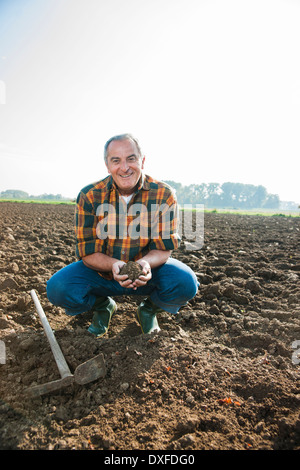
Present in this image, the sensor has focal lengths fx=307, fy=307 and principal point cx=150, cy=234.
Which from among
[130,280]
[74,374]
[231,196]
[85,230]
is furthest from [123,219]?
[231,196]

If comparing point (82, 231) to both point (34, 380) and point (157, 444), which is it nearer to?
point (34, 380)

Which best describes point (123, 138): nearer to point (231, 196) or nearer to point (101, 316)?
point (101, 316)

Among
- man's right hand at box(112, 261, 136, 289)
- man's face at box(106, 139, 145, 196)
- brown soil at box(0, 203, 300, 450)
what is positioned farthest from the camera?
man's face at box(106, 139, 145, 196)

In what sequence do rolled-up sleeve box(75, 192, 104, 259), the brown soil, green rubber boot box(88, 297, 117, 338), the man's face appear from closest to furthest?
the brown soil → the man's face → rolled-up sleeve box(75, 192, 104, 259) → green rubber boot box(88, 297, 117, 338)

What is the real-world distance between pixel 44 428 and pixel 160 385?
69 centimetres

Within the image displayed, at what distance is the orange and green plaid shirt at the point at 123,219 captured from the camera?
8.01 feet

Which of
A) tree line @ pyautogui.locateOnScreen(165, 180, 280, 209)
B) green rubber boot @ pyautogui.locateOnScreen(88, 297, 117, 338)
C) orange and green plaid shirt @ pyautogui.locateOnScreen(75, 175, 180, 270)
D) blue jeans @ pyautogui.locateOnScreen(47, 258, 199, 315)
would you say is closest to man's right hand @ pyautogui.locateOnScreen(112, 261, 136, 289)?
orange and green plaid shirt @ pyautogui.locateOnScreen(75, 175, 180, 270)

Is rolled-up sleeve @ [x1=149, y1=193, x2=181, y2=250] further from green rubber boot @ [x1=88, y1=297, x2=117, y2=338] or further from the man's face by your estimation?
green rubber boot @ [x1=88, y1=297, x2=117, y2=338]

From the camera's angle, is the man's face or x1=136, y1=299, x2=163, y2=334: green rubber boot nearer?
the man's face

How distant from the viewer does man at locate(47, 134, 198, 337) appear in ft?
7.98

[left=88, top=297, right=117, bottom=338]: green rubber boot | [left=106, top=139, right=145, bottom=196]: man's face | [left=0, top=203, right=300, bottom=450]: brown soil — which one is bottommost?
[left=0, top=203, right=300, bottom=450]: brown soil

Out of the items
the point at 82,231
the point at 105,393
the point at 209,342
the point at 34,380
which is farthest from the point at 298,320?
the point at 34,380

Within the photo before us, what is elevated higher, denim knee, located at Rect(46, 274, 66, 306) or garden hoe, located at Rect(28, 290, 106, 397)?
→ denim knee, located at Rect(46, 274, 66, 306)

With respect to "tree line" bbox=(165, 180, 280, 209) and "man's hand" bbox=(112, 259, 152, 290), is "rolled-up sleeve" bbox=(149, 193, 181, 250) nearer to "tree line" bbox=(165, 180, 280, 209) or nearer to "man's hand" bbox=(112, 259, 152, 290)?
"man's hand" bbox=(112, 259, 152, 290)
